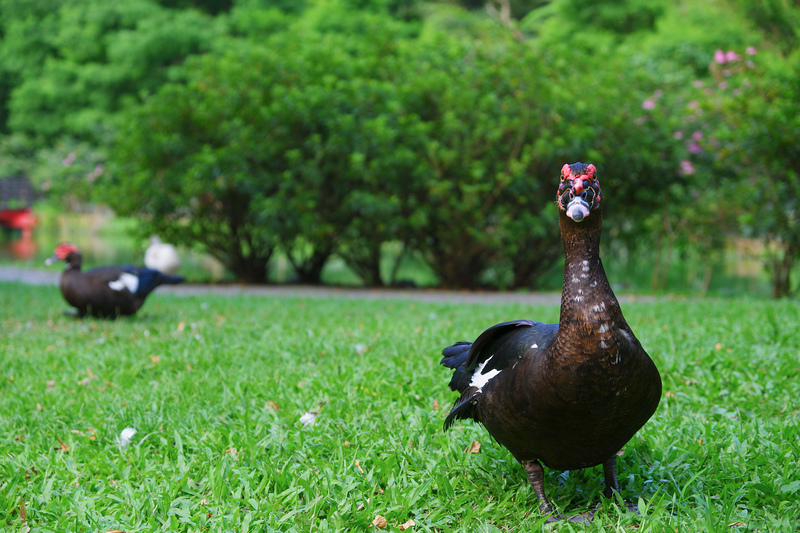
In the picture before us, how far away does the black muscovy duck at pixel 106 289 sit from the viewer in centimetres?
567

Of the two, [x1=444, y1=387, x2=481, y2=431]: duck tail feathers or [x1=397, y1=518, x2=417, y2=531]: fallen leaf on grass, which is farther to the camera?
[x1=444, y1=387, x2=481, y2=431]: duck tail feathers

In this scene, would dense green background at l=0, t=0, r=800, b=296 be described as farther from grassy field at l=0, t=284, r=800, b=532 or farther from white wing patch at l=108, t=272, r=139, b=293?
grassy field at l=0, t=284, r=800, b=532

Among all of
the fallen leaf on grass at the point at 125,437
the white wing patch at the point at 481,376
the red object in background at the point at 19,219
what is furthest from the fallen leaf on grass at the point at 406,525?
the red object in background at the point at 19,219

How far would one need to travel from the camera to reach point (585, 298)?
2021 millimetres

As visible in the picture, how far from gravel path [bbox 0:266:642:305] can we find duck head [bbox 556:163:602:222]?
597 centimetres

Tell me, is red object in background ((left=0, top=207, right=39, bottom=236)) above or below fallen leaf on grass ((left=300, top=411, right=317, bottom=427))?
below

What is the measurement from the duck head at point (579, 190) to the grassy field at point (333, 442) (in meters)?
1.05

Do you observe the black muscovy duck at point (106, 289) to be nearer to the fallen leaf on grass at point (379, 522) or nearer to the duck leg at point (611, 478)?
the fallen leaf on grass at point (379, 522)

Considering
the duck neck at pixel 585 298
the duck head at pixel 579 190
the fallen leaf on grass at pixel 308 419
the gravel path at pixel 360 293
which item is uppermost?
the duck head at pixel 579 190

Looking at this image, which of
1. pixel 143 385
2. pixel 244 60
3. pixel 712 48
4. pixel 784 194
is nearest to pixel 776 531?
pixel 143 385

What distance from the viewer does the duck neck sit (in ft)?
6.47

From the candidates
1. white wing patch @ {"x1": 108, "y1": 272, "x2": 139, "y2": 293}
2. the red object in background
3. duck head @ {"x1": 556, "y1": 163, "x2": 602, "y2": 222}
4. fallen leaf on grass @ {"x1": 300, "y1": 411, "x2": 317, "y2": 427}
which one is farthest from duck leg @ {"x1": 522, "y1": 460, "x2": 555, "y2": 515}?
the red object in background

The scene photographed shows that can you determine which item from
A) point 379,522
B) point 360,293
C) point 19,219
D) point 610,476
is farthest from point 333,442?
point 19,219

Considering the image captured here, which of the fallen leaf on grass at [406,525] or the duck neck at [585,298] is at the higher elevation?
the duck neck at [585,298]
